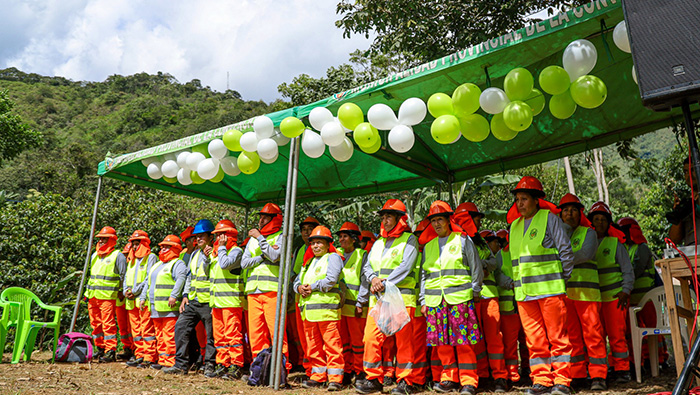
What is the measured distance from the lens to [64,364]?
8062 millimetres

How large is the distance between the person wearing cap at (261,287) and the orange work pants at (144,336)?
2.31 m

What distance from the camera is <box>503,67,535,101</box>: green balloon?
4.66 metres

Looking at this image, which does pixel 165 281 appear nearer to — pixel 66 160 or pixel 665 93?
pixel 665 93

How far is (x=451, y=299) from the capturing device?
527cm

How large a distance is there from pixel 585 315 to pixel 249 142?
4.38 meters

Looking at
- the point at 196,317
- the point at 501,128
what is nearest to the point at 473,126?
the point at 501,128

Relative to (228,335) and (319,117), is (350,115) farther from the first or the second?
(228,335)

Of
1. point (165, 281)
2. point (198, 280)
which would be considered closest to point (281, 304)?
point (198, 280)

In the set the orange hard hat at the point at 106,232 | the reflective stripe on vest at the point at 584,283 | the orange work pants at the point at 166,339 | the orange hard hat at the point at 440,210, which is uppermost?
the orange hard hat at the point at 106,232

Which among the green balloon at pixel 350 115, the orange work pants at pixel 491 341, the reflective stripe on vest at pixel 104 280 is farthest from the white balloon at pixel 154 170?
the orange work pants at pixel 491 341

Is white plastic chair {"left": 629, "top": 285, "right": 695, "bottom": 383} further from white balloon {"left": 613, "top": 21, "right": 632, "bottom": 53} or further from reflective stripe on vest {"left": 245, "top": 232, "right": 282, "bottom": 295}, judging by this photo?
reflective stripe on vest {"left": 245, "top": 232, "right": 282, "bottom": 295}

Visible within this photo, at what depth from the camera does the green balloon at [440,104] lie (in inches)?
204

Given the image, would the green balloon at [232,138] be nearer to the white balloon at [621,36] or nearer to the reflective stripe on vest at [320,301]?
the reflective stripe on vest at [320,301]

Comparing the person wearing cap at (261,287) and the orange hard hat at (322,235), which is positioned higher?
the orange hard hat at (322,235)
